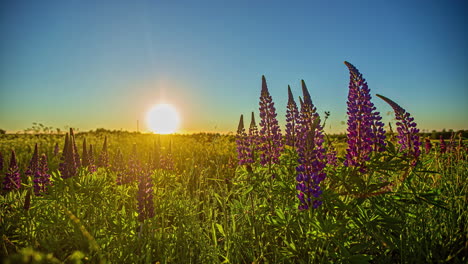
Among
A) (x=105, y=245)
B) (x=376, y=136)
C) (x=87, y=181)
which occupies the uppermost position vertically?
(x=376, y=136)

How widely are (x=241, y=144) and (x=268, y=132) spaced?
0.56 meters

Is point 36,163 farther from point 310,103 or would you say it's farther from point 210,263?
point 310,103

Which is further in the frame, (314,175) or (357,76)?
(357,76)

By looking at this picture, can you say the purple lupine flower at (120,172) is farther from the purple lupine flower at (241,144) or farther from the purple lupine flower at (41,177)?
the purple lupine flower at (241,144)

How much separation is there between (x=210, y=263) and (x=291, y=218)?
3.12 feet

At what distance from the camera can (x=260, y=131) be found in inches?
138

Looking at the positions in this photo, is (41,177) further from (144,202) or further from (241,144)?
(241,144)

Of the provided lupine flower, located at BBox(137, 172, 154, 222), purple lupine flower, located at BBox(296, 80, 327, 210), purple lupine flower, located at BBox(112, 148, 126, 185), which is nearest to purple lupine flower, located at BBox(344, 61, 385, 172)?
purple lupine flower, located at BBox(296, 80, 327, 210)

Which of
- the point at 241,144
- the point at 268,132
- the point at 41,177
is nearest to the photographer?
the point at 268,132

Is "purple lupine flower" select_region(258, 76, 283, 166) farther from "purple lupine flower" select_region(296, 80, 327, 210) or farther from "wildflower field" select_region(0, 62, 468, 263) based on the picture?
"purple lupine flower" select_region(296, 80, 327, 210)

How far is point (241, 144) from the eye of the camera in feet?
12.6

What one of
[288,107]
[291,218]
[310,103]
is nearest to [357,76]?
[310,103]

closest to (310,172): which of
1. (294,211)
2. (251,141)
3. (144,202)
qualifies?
(294,211)

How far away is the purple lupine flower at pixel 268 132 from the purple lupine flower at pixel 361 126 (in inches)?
34.2
